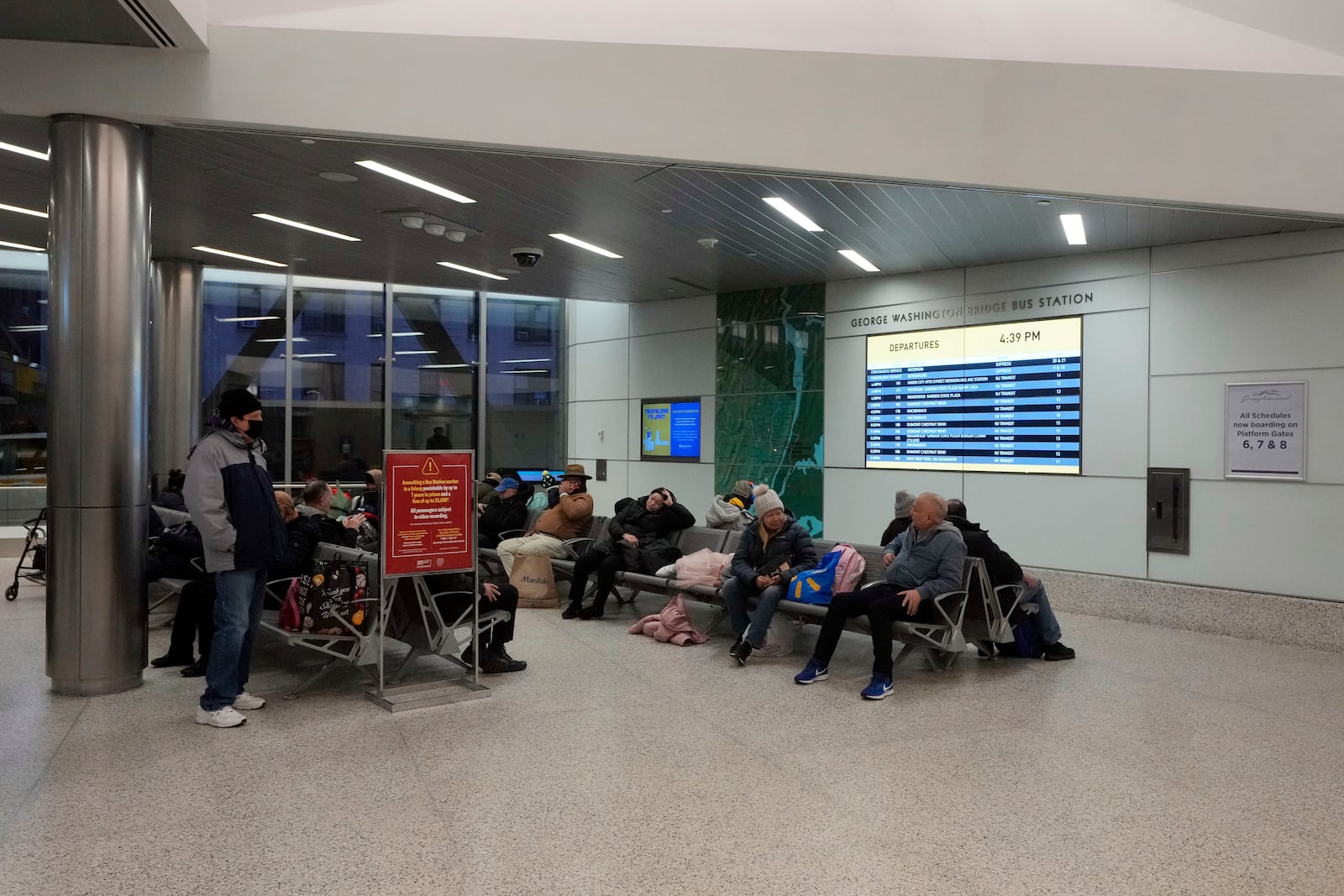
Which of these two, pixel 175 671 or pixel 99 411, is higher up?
pixel 99 411

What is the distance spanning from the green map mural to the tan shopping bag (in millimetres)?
3500

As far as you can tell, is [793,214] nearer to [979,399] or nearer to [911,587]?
[979,399]

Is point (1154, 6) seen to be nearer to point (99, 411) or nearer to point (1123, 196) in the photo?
point (1123, 196)

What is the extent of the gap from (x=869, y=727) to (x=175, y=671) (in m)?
4.52

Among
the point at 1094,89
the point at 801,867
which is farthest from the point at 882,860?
the point at 1094,89

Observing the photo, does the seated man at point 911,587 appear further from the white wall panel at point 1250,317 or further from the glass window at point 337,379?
the glass window at point 337,379

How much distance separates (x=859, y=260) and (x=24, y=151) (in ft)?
23.6

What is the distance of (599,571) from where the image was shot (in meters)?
8.75

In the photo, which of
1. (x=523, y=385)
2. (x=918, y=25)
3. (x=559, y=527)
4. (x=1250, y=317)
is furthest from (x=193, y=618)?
(x=523, y=385)

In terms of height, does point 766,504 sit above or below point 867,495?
above

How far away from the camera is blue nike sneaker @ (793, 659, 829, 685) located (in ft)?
20.5

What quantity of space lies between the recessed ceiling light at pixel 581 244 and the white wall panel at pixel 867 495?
3.61 meters

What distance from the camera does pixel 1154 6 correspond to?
23.9 feet

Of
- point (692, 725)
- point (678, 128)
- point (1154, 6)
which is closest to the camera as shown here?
point (692, 725)
